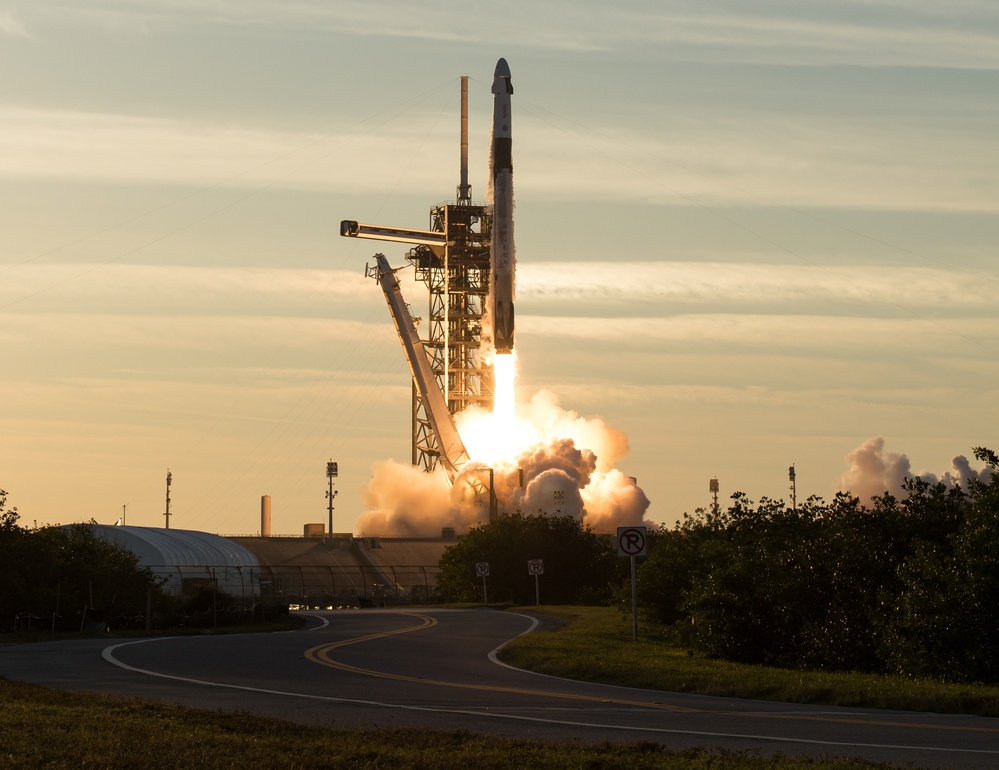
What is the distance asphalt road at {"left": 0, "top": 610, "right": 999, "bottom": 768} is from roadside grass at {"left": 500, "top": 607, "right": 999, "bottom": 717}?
93cm

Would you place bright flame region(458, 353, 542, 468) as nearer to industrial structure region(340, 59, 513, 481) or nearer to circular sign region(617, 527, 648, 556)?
industrial structure region(340, 59, 513, 481)

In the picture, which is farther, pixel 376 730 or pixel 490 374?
pixel 490 374

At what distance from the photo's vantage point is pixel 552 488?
9819 cm

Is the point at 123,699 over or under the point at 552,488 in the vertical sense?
under

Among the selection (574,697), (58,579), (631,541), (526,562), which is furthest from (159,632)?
(526,562)

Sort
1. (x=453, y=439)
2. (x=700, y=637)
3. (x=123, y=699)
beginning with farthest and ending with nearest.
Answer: (x=453, y=439), (x=700, y=637), (x=123, y=699)

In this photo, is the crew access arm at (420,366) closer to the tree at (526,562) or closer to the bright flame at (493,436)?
the bright flame at (493,436)

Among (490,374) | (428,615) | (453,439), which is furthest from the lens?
(490,374)

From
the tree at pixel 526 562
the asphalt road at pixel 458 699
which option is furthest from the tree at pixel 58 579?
the tree at pixel 526 562

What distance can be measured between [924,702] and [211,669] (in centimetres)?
1412

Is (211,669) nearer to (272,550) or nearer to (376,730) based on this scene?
Result: (376,730)

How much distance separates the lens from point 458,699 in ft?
73.5

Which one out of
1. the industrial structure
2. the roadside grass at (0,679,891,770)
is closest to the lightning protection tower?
the industrial structure

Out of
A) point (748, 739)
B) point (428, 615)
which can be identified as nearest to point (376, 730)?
point (748, 739)
